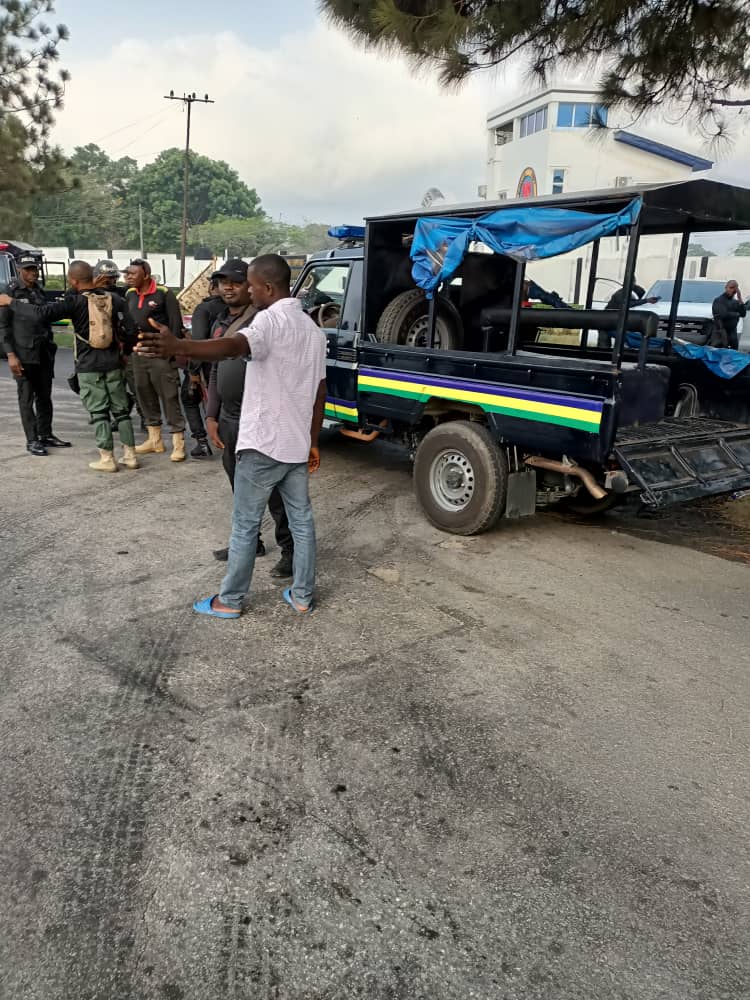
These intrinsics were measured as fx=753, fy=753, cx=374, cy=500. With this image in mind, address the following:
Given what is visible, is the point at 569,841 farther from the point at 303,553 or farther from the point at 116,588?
the point at 116,588

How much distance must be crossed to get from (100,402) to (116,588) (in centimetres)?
290

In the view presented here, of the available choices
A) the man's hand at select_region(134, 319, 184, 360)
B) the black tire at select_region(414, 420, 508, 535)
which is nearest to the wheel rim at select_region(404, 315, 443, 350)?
the black tire at select_region(414, 420, 508, 535)

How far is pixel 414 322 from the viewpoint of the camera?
6.41 m

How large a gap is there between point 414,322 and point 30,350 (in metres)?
3.65

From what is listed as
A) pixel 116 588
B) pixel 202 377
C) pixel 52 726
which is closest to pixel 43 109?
pixel 202 377

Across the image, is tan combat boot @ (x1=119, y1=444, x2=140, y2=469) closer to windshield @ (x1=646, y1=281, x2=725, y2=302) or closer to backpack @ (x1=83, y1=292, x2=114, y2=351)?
backpack @ (x1=83, y1=292, x2=114, y2=351)

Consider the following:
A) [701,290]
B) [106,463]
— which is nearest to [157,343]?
[106,463]

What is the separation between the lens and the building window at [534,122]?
35.1m

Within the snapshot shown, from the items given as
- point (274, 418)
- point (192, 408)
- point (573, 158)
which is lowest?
point (192, 408)

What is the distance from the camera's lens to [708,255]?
1798 centimetres

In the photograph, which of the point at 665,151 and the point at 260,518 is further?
the point at 665,151

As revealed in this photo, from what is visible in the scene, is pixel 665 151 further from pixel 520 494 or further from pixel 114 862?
pixel 114 862

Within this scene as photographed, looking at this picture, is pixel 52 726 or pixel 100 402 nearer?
pixel 52 726

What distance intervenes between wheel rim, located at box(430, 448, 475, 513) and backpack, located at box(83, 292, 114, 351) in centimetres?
316
